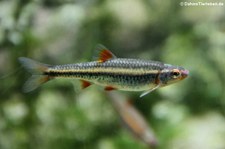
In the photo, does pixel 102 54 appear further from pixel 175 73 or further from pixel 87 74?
pixel 175 73

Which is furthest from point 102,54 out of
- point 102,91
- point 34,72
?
point 102,91

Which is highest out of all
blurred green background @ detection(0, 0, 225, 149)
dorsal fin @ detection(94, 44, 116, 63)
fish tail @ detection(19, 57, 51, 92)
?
dorsal fin @ detection(94, 44, 116, 63)

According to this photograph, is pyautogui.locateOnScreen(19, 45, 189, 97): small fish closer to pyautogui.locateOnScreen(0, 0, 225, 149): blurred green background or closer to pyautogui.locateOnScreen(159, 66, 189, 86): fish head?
pyautogui.locateOnScreen(159, 66, 189, 86): fish head

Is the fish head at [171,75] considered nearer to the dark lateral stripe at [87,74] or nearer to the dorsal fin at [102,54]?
the dark lateral stripe at [87,74]

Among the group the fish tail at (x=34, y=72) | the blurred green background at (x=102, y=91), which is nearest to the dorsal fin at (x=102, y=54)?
the fish tail at (x=34, y=72)

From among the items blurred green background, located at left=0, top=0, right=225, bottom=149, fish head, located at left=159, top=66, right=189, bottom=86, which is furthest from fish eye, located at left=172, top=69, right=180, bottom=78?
blurred green background, located at left=0, top=0, right=225, bottom=149

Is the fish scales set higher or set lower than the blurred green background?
higher
